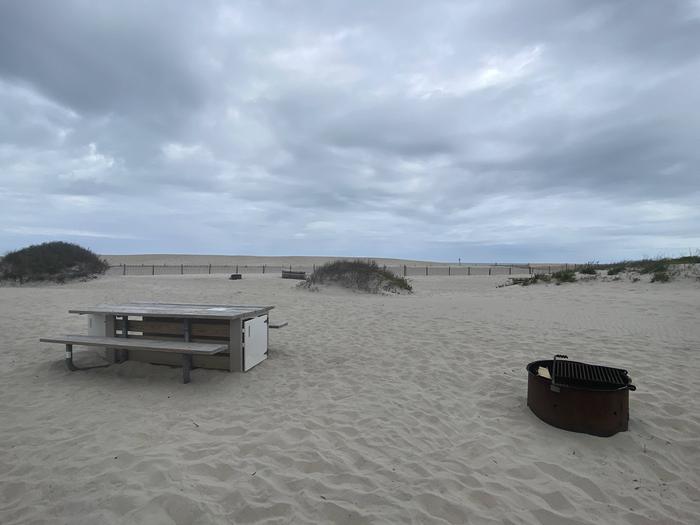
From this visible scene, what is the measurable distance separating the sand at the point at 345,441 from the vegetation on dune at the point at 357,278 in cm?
999

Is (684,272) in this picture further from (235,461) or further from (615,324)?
(235,461)

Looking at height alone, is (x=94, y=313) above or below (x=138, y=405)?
above

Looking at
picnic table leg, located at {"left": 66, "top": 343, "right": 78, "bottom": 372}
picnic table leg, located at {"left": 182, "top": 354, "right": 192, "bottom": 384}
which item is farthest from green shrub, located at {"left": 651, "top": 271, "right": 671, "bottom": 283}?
picnic table leg, located at {"left": 66, "top": 343, "right": 78, "bottom": 372}

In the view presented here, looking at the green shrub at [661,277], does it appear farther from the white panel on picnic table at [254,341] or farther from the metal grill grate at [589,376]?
the white panel on picnic table at [254,341]

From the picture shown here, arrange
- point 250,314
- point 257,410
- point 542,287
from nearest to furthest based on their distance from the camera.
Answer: point 257,410, point 250,314, point 542,287

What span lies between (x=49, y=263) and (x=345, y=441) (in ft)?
72.9

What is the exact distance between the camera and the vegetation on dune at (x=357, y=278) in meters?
17.0

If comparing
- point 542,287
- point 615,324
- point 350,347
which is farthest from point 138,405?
point 542,287

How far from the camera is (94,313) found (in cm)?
573

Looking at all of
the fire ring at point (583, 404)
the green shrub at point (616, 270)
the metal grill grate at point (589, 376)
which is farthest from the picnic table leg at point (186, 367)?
the green shrub at point (616, 270)

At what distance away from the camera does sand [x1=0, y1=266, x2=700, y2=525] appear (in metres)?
2.65

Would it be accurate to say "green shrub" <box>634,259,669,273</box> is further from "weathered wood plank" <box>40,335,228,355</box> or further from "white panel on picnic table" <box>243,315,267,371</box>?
"weathered wood plank" <box>40,335,228,355</box>

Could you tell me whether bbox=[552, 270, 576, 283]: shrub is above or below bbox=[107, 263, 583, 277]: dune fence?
below

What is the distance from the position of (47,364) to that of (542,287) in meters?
16.2
